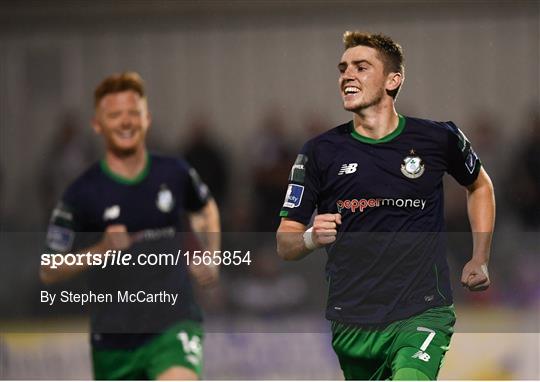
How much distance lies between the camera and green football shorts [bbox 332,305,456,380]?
17.4 ft

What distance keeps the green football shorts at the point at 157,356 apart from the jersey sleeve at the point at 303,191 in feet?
3.91

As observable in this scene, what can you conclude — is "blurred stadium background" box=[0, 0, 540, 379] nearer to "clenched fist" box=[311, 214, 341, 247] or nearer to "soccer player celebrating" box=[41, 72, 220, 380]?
"soccer player celebrating" box=[41, 72, 220, 380]

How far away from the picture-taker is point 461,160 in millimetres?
5781

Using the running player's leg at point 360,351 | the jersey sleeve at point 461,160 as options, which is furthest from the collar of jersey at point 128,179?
the jersey sleeve at point 461,160

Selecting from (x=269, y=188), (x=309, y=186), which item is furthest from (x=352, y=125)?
(x=269, y=188)

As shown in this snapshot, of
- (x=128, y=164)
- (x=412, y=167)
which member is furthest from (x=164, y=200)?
(x=412, y=167)

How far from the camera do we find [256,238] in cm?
750

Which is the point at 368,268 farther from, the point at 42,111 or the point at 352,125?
the point at 42,111

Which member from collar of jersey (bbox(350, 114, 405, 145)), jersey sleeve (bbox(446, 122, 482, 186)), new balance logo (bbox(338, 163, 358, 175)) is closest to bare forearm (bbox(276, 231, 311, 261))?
new balance logo (bbox(338, 163, 358, 175))

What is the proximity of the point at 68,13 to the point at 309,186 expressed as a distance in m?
4.20

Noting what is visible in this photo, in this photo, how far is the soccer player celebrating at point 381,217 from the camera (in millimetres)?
5492

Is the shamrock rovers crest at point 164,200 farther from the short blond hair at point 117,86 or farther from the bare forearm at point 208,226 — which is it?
the short blond hair at point 117,86

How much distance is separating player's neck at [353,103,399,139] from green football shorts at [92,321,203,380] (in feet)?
5.66

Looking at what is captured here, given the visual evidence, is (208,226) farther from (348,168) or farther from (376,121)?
(376,121)
